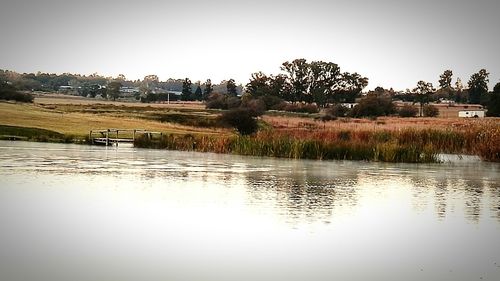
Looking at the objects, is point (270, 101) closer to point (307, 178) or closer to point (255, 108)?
point (255, 108)

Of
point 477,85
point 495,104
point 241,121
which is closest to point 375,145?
point 241,121

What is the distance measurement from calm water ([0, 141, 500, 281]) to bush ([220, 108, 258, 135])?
129 ft

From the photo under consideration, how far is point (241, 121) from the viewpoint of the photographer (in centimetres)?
6588

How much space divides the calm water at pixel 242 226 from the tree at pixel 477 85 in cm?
13717

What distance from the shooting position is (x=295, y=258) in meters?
11.1

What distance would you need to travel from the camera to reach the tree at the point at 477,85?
15512 cm

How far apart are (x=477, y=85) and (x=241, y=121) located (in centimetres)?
10699

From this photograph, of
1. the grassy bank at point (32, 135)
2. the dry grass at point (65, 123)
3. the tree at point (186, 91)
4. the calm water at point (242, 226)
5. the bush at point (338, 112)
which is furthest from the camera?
the tree at point (186, 91)

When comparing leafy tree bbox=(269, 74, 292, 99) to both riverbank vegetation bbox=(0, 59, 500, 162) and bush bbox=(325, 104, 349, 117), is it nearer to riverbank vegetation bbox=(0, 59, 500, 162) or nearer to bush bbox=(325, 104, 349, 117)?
riverbank vegetation bbox=(0, 59, 500, 162)

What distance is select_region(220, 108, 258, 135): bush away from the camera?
64562 millimetres

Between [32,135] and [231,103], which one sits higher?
[231,103]

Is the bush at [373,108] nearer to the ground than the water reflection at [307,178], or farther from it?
farther from it

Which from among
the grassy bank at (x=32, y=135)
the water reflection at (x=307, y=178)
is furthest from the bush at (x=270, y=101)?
the water reflection at (x=307, y=178)

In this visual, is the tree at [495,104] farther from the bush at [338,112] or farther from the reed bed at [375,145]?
the reed bed at [375,145]
